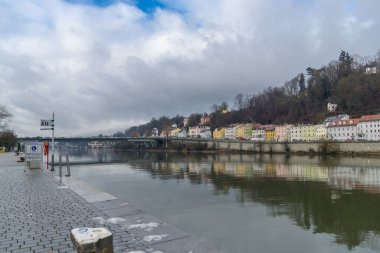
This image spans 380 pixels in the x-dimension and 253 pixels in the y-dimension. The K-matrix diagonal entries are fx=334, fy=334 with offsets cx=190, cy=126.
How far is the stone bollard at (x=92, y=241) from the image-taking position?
380 cm

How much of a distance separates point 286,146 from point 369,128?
23914mm

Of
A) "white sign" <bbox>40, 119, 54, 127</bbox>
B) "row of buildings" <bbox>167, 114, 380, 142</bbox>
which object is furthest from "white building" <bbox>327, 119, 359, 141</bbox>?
"white sign" <bbox>40, 119, 54, 127</bbox>

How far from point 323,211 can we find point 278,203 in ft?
6.99

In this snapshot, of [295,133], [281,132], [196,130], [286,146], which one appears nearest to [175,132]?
[196,130]

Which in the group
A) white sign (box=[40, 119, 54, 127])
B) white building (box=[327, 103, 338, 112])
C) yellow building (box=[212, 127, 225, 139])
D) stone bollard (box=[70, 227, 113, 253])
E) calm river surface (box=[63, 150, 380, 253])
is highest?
white building (box=[327, 103, 338, 112])

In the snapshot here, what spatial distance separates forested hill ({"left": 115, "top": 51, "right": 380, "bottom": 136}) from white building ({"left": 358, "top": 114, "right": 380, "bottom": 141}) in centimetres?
1510

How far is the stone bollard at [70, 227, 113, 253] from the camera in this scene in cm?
380

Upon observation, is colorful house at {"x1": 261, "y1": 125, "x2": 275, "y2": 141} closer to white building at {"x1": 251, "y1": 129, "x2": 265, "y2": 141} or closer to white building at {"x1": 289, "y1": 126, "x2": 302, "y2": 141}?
white building at {"x1": 251, "y1": 129, "x2": 265, "y2": 141}

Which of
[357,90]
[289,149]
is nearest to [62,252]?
[289,149]

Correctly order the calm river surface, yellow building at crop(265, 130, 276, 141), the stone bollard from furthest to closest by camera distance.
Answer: yellow building at crop(265, 130, 276, 141)
the calm river surface
the stone bollard

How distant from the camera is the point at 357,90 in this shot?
10806cm

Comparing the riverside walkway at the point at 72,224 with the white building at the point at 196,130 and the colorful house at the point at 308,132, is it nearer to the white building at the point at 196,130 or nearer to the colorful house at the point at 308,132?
the colorful house at the point at 308,132

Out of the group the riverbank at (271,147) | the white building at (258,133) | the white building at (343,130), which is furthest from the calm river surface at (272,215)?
the white building at (258,133)

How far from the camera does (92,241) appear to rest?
12.6ft
